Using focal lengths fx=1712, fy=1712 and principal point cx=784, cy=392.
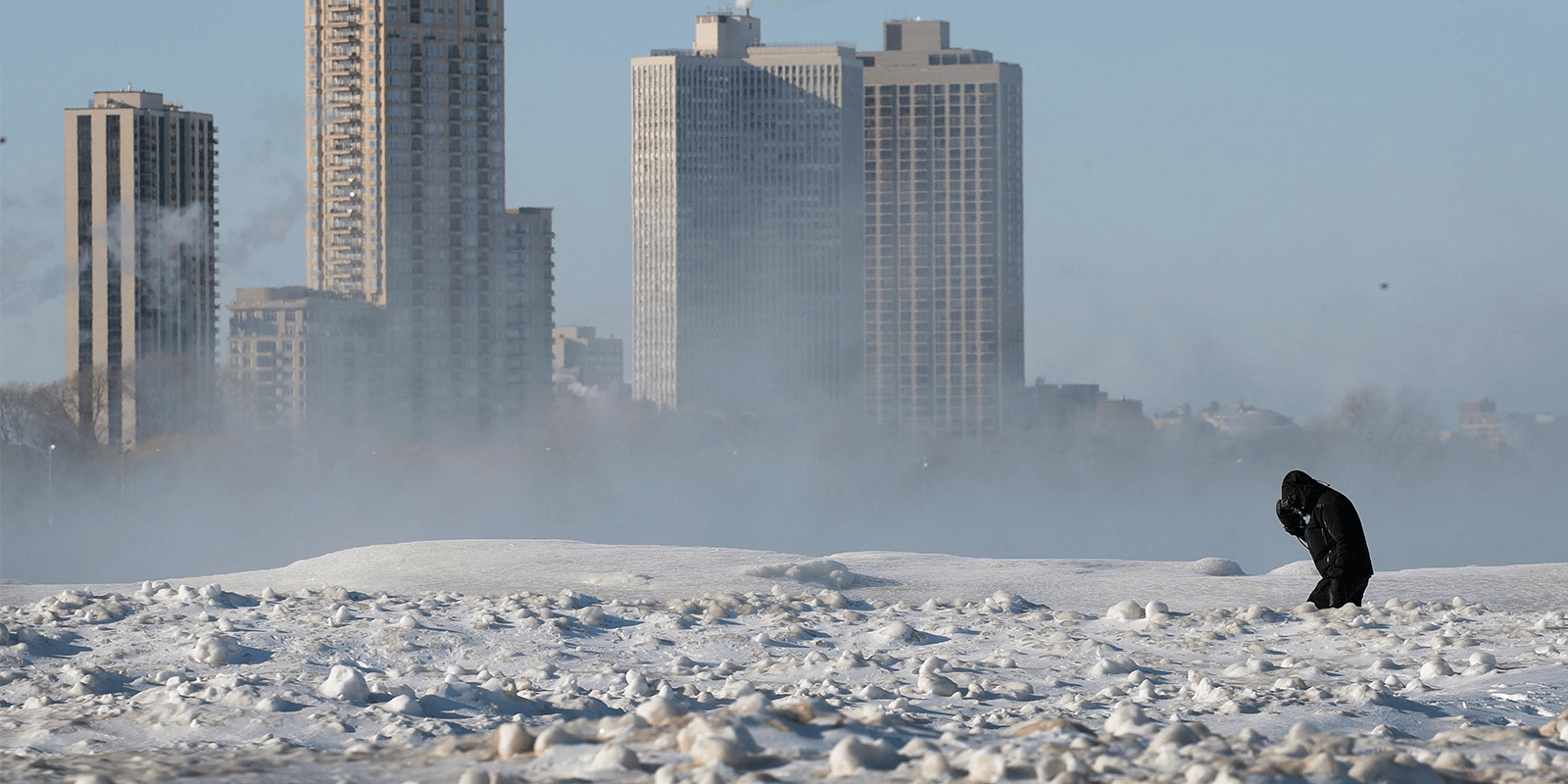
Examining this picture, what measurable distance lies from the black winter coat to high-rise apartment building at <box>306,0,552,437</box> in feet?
485

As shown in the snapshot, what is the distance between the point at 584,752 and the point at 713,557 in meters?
13.2

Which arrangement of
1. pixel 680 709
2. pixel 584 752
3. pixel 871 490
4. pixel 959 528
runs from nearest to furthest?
1. pixel 584 752
2. pixel 680 709
3. pixel 959 528
4. pixel 871 490

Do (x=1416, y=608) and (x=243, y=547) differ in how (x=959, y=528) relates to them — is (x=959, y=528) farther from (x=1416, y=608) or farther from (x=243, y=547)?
(x=1416, y=608)

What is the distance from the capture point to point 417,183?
164 m

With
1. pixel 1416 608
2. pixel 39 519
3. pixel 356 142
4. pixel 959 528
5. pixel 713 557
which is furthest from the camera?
pixel 959 528

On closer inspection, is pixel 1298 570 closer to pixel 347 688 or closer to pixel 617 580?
pixel 617 580

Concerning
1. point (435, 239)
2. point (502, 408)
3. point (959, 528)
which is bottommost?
point (959, 528)

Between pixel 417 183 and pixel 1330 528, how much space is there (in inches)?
6116

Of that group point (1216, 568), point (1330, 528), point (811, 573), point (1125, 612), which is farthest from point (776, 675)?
point (1216, 568)

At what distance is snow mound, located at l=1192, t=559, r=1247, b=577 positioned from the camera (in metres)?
20.8

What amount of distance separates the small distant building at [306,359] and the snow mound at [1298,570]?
139 meters

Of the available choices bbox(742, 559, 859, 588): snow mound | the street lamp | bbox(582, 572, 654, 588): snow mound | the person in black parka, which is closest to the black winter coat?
the person in black parka

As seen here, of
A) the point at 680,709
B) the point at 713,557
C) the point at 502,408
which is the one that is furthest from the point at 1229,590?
the point at 502,408

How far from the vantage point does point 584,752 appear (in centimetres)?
724
